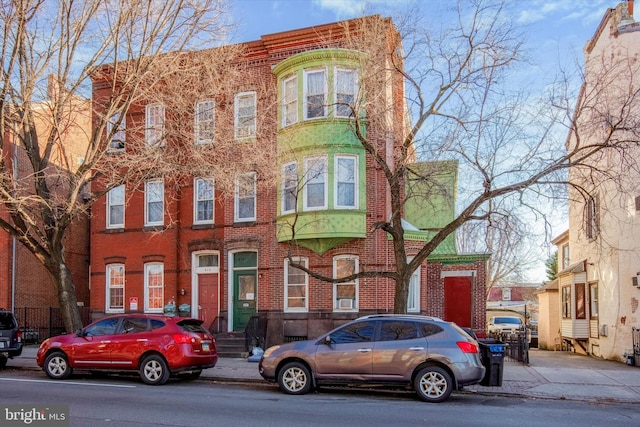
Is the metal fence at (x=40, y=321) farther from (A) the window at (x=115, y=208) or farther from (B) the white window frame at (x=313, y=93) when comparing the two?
(B) the white window frame at (x=313, y=93)

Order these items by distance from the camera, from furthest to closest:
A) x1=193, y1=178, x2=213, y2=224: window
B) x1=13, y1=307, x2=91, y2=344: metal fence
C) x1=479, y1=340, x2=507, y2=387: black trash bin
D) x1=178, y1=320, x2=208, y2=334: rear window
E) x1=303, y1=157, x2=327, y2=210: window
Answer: x1=13, y1=307, x2=91, y2=344: metal fence, x1=193, y1=178, x2=213, y2=224: window, x1=303, y1=157, x2=327, y2=210: window, x1=178, y1=320, x2=208, y2=334: rear window, x1=479, y1=340, x2=507, y2=387: black trash bin

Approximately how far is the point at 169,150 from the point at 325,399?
9304mm

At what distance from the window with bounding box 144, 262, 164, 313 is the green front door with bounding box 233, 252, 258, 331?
3040 mm

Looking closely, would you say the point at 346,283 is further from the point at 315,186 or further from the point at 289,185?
the point at 289,185

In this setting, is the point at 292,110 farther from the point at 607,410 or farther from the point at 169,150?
the point at 607,410

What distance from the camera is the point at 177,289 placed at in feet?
73.2

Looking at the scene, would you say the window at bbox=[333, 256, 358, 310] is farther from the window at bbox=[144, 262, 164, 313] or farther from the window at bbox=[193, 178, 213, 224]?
the window at bbox=[144, 262, 164, 313]

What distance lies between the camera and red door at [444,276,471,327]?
23500mm

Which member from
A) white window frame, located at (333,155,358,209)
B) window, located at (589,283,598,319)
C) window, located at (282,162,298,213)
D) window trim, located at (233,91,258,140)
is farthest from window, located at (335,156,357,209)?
window, located at (589,283,598,319)

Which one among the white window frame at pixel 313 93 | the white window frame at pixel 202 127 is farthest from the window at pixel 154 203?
the white window frame at pixel 313 93

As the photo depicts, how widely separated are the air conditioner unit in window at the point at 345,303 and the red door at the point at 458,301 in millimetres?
5416

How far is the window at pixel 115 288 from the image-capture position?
23172 millimetres

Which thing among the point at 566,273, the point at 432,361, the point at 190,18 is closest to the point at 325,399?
the point at 432,361

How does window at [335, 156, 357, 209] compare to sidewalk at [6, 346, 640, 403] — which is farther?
window at [335, 156, 357, 209]
